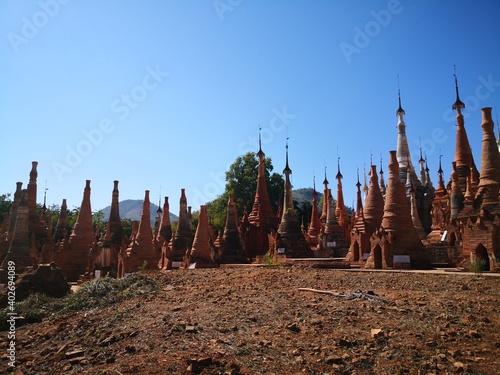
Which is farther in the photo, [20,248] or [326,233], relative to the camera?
[326,233]

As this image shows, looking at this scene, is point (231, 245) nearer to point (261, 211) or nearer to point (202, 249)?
point (202, 249)

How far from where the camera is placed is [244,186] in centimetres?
4950

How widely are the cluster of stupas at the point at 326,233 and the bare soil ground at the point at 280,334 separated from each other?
6189mm

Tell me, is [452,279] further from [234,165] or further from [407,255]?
[234,165]

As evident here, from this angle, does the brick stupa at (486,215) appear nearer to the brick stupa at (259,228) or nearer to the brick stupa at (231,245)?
the brick stupa at (231,245)

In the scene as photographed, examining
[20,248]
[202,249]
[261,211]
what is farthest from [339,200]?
[20,248]

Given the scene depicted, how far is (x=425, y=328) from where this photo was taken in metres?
7.86

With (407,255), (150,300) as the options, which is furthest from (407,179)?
(150,300)

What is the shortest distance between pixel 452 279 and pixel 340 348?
712cm

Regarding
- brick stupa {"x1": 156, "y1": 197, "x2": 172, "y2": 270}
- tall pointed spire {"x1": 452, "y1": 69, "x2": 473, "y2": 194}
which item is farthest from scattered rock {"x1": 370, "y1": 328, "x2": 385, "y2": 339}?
tall pointed spire {"x1": 452, "y1": 69, "x2": 473, "y2": 194}

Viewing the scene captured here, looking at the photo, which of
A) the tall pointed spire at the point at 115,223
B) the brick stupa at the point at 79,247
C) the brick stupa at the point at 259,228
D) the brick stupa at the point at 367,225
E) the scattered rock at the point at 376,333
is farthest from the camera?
the brick stupa at the point at 259,228

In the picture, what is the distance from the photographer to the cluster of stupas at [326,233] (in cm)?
1825

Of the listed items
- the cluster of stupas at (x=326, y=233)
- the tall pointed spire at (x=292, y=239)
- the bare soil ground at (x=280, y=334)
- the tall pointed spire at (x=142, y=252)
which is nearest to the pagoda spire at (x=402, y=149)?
the cluster of stupas at (x=326, y=233)

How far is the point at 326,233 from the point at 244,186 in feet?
67.7
